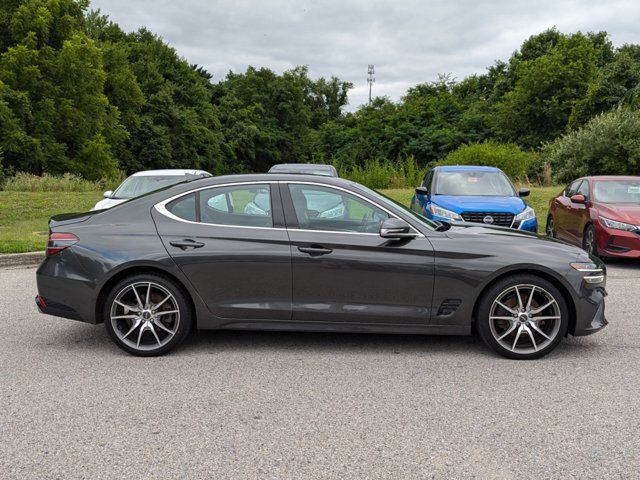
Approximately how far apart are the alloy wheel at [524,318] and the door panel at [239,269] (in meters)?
1.74

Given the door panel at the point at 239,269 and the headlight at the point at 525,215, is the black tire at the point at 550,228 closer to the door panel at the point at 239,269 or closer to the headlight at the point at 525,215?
the headlight at the point at 525,215

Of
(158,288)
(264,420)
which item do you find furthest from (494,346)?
(158,288)

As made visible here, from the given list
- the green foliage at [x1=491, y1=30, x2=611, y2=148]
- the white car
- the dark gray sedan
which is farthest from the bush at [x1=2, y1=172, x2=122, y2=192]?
the green foliage at [x1=491, y1=30, x2=611, y2=148]

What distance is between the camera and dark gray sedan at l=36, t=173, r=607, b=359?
4891mm

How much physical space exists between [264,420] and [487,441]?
1329 mm

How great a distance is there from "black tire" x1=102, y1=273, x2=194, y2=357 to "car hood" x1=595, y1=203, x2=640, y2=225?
24.7 feet

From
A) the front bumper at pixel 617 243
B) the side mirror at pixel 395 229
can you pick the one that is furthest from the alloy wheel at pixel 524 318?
the front bumper at pixel 617 243

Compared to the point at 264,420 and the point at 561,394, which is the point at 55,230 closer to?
the point at 264,420

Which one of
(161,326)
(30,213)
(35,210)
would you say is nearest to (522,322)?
(161,326)

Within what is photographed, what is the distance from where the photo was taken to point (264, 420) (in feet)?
12.2

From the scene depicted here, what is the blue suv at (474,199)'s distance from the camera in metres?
10.5

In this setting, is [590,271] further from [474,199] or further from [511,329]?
[474,199]

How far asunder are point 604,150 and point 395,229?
84.6ft

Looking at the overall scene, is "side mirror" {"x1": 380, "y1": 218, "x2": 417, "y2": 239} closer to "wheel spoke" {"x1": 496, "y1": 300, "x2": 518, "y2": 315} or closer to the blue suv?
"wheel spoke" {"x1": 496, "y1": 300, "x2": 518, "y2": 315}
